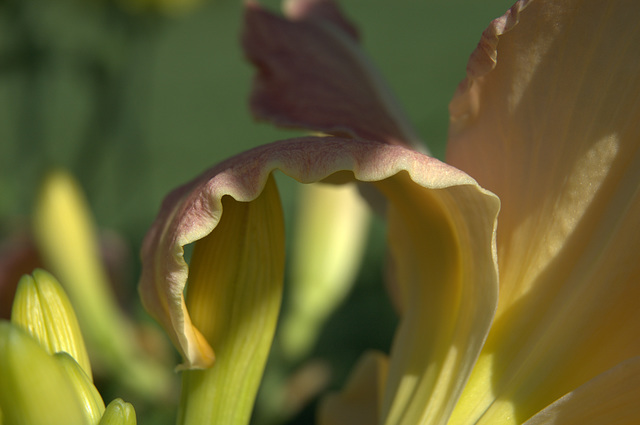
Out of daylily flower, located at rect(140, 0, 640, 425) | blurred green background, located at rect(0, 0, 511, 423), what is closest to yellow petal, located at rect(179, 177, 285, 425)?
daylily flower, located at rect(140, 0, 640, 425)

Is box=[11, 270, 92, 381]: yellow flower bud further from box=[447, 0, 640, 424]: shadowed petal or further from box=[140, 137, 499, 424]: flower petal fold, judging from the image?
box=[447, 0, 640, 424]: shadowed petal

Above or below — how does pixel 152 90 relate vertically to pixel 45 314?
above

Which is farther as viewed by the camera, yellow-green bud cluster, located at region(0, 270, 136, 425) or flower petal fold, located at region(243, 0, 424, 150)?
flower petal fold, located at region(243, 0, 424, 150)

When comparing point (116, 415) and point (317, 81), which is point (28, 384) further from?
point (317, 81)

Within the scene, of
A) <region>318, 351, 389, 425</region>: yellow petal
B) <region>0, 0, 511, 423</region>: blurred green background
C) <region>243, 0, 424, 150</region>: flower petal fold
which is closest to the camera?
<region>243, 0, 424, 150</region>: flower petal fold

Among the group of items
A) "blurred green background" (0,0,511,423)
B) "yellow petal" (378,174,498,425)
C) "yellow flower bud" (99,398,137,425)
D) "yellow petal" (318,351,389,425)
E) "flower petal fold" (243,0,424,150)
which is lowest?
"yellow flower bud" (99,398,137,425)

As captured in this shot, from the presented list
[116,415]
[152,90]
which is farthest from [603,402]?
[152,90]

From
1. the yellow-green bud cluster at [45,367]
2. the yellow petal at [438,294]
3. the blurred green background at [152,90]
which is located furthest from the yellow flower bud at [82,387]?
the blurred green background at [152,90]

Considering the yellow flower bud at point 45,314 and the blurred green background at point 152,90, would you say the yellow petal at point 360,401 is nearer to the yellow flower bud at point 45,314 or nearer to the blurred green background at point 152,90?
the yellow flower bud at point 45,314
